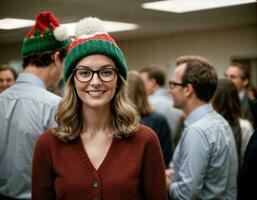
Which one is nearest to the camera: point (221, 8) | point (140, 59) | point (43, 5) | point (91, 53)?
point (91, 53)

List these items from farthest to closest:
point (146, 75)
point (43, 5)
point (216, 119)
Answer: point (146, 75) < point (43, 5) < point (216, 119)

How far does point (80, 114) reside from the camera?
161 cm

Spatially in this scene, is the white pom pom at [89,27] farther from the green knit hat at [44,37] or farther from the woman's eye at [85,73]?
the green knit hat at [44,37]

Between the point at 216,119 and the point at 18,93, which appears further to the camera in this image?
the point at 216,119

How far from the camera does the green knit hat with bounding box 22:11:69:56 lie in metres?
2.01

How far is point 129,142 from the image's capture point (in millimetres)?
1525

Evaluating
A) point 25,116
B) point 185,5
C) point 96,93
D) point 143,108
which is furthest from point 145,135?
point 185,5

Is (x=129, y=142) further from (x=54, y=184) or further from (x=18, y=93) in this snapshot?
(x=18, y=93)

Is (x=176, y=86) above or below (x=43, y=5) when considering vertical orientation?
below

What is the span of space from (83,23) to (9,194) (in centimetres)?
93

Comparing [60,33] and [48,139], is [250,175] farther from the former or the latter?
[60,33]

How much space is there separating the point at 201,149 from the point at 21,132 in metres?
0.90

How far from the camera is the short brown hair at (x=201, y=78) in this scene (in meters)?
2.22

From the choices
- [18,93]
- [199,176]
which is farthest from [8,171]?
[199,176]
